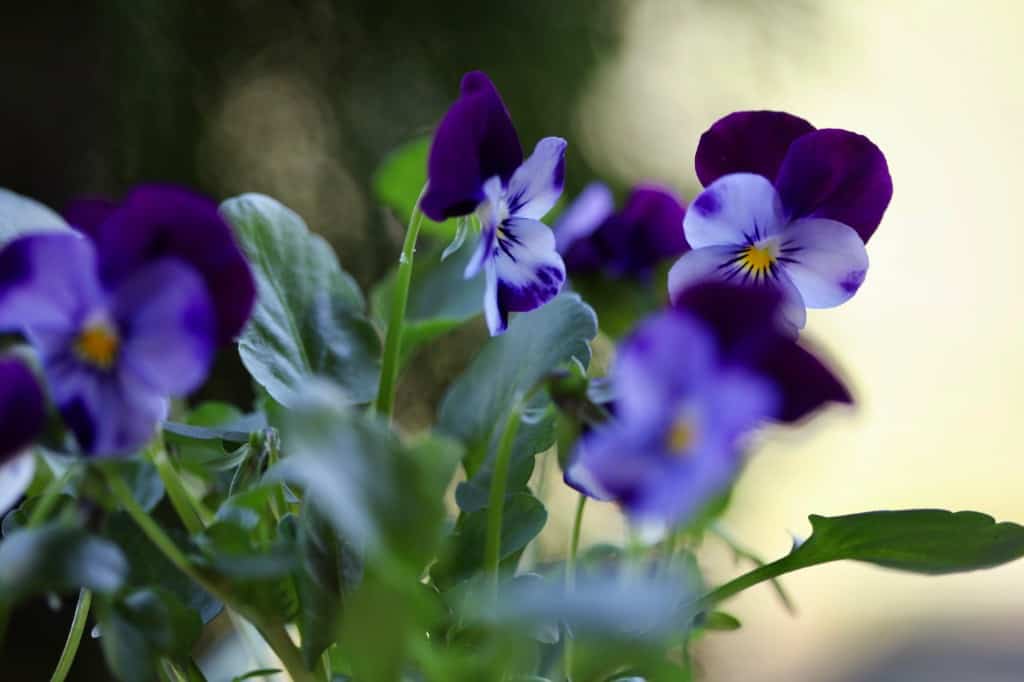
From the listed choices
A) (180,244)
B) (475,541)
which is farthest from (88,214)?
(475,541)

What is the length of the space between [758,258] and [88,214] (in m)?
0.19

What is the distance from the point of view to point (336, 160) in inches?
58.3

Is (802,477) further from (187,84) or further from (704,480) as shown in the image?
(704,480)

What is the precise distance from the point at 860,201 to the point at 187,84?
1.19 m

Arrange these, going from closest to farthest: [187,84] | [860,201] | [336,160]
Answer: [860,201] → [187,84] → [336,160]

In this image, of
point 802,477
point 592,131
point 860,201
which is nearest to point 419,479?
point 860,201

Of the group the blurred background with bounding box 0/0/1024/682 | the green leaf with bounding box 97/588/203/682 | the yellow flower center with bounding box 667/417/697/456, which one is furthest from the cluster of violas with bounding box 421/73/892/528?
the blurred background with bounding box 0/0/1024/682

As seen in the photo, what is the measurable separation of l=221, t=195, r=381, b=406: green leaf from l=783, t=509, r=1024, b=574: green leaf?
16 cm

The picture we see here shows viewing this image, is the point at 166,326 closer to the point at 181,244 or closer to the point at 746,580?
the point at 181,244

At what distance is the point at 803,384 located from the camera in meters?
0.25

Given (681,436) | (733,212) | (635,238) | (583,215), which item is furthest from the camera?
(635,238)

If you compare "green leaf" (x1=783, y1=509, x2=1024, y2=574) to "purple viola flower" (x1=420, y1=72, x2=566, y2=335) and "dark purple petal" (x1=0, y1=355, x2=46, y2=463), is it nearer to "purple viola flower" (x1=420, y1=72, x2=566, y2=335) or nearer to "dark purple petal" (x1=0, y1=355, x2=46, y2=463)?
"purple viola flower" (x1=420, y1=72, x2=566, y2=335)

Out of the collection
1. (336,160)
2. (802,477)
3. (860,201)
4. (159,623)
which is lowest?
(159,623)

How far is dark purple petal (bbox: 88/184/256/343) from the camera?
0.25 m
